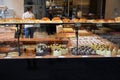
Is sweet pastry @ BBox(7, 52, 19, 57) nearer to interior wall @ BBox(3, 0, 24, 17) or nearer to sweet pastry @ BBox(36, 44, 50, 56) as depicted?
sweet pastry @ BBox(36, 44, 50, 56)

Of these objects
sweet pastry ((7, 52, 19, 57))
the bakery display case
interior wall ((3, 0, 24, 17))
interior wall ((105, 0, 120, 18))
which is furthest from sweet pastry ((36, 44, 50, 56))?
interior wall ((105, 0, 120, 18))

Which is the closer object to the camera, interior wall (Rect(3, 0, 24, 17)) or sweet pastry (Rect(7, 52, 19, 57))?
sweet pastry (Rect(7, 52, 19, 57))

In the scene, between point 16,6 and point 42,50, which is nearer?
point 42,50

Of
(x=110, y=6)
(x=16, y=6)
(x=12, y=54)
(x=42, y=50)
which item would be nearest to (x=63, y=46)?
(x=42, y=50)

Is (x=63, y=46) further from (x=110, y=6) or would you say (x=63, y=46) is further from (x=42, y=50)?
(x=110, y=6)
